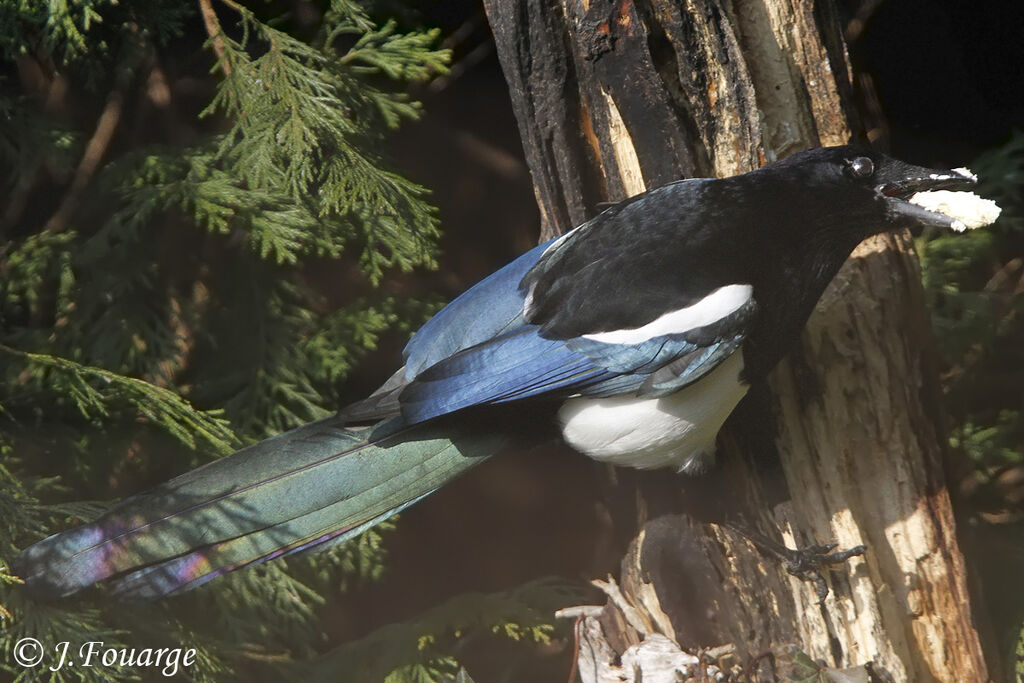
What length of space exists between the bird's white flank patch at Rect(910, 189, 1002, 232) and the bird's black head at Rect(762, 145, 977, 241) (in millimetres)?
12

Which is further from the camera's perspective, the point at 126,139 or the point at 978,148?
the point at 978,148

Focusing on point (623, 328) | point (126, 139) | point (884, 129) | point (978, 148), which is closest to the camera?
point (623, 328)

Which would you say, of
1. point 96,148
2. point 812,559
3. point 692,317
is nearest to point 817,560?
point 812,559

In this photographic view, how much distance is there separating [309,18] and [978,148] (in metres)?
1.09

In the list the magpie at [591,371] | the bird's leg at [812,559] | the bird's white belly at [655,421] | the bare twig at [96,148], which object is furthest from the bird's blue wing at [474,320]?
the bare twig at [96,148]

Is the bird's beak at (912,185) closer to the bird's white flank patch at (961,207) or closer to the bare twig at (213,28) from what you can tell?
the bird's white flank patch at (961,207)

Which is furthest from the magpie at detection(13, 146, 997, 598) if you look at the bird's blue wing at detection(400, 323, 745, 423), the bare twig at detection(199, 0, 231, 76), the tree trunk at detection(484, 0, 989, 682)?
the bare twig at detection(199, 0, 231, 76)

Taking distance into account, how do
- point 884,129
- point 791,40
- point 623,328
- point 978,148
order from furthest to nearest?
point 978,148 → point 884,129 → point 791,40 → point 623,328

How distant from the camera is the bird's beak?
1.01 metres

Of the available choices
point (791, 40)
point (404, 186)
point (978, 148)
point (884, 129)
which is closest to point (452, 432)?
point (404, 186)

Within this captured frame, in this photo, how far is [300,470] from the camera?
108 centimetres

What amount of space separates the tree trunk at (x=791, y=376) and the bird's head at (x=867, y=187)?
0.39 ft

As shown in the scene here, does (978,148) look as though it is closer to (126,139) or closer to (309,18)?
(309,18)

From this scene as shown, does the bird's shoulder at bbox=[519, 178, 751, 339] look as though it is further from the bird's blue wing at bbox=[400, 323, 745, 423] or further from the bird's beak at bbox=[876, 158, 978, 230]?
the bird's beak at bbox=[876, 158, 978, 230]
